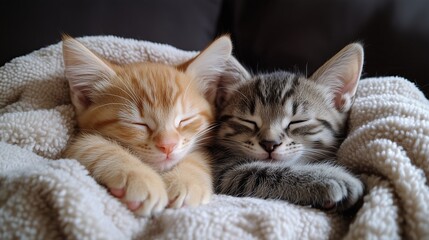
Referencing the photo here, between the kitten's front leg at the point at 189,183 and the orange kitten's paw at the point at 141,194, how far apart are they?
1.1 inches

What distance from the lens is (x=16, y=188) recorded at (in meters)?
0.59

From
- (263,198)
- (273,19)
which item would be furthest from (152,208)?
(273,19)

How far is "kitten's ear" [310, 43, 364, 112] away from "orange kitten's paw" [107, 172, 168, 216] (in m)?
0.59

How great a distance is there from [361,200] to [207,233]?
321mm

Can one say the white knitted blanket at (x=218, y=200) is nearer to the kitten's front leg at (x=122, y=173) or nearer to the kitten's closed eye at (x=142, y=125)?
the kitten's front leg at (x=122, y=173)

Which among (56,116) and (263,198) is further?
(56,116)

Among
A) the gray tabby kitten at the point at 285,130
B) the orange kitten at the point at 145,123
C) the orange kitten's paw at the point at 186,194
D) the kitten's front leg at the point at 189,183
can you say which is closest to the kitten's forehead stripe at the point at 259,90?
the gray tabby kitten at the point at 285,130

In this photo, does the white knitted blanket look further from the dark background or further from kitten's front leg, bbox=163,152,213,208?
the dark background

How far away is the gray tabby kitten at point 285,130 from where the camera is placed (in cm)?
78

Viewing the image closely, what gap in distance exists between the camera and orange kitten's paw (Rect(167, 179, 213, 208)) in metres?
0.69

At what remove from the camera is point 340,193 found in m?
0.68

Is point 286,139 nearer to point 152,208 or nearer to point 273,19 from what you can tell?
point 152,208

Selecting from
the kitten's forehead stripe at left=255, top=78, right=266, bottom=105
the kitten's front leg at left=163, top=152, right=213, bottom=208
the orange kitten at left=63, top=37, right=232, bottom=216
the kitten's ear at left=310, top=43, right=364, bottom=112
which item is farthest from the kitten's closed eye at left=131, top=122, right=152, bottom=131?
the kitten's ear at left=310, top=43, right=364, bottom=112

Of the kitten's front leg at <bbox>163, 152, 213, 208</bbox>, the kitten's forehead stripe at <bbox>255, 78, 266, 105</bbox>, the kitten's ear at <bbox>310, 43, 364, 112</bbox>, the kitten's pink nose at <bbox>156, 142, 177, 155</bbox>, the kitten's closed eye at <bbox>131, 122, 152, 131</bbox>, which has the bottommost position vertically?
the kitten's front leg at <bbox>163, 152, 213, 208</bbox>
